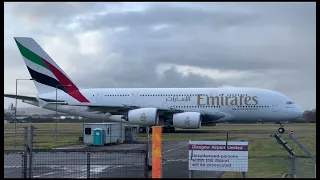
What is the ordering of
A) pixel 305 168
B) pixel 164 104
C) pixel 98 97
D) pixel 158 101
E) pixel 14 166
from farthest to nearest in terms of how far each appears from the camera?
1. pixel 98 97
2. pixel 158 101
3. pixel 164 104
4. pixel 14 166
5. pixel 305 168

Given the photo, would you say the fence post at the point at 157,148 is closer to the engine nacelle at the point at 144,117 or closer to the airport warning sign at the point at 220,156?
the airport warning sign at the point at 220,156

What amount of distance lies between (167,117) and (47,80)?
10.6m

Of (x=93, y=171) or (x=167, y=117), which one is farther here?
(x=167, y=117)

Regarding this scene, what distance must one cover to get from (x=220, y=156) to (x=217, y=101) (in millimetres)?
26136

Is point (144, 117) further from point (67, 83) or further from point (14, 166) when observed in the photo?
point (14, 166)

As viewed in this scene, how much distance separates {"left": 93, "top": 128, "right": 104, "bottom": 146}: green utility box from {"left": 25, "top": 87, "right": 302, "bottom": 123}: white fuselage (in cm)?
1330

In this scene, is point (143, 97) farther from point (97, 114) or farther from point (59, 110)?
point (59, 110)

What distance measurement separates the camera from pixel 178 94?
37.9 meters

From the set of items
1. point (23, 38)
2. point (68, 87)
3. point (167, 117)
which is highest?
point (23, 38)

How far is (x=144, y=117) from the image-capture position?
109ft

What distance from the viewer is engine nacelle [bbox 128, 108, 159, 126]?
3319 centimetres

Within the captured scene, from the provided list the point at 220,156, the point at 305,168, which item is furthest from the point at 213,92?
the point at 220,156

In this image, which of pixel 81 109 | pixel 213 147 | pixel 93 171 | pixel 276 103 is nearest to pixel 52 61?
pixel 81 109

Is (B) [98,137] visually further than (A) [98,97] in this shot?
No
